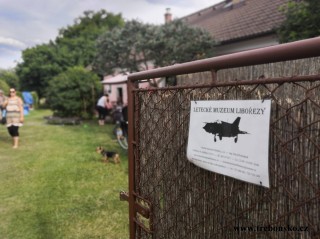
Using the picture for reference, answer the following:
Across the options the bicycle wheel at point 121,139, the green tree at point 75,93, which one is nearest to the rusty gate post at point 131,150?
the bicycle wheel at point 121,139

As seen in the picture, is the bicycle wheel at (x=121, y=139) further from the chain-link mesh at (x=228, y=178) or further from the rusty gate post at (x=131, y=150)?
the chain-link mesh at (x=228, y=178)

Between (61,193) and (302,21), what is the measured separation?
267 inches

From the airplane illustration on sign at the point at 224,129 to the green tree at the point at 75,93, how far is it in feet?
50.7

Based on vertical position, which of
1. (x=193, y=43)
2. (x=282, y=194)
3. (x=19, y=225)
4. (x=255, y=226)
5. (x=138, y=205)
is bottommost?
(x=19, y=225)

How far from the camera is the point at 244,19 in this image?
13508 mm

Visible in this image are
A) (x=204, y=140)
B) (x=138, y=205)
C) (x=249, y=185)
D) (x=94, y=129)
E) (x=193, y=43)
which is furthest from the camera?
(x=94, y=129)

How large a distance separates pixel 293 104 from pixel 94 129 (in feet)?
41.3

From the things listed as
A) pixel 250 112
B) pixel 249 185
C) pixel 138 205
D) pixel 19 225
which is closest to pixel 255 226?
pixel 249 185

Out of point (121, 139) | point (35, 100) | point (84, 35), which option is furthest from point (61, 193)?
point (84, 35)

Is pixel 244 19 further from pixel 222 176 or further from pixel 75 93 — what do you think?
pixel 222 176

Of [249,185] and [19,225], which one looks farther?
[19,225]

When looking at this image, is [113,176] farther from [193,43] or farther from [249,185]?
[193,43]

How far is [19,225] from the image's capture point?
4.01 meters

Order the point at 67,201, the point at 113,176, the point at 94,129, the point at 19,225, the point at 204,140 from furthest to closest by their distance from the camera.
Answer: the point at 94,129, the point at 113,176, the point at 67,201, the point at 19,225, the point at 204,140
